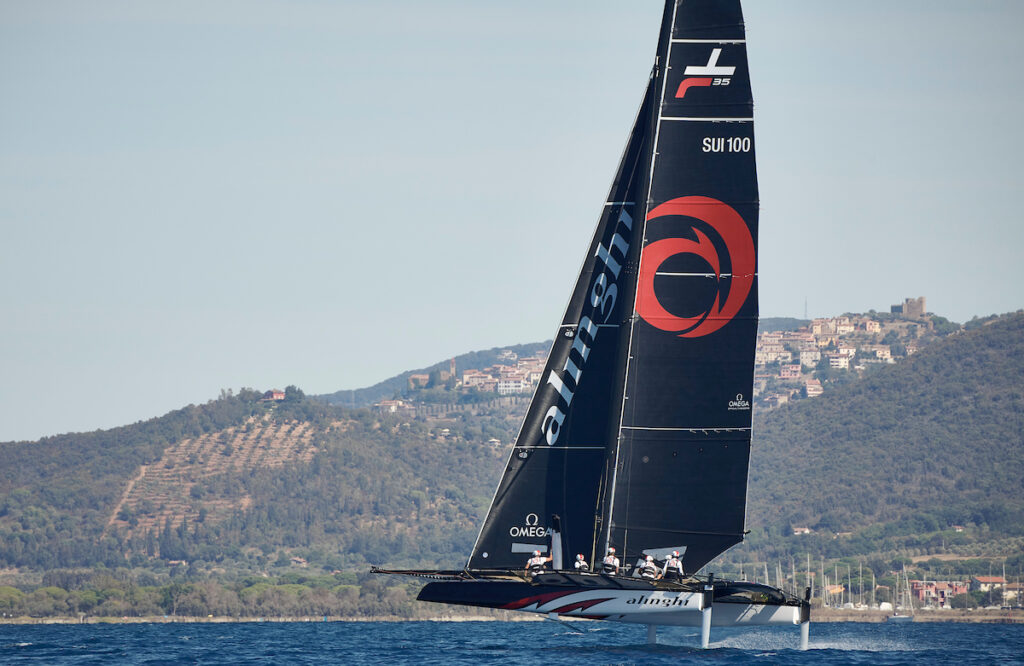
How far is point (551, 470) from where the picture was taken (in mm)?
36312

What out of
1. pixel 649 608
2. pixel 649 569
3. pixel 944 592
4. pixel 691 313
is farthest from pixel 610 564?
pixel 944 592

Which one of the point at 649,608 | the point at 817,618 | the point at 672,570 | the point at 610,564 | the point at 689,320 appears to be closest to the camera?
the point at 649,608

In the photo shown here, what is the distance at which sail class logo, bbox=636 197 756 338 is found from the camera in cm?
3459

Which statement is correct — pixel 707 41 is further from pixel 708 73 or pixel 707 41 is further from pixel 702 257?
pixel 702 257

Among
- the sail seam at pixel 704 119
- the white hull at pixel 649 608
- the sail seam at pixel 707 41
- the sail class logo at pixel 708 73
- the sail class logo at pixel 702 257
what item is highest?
the sail seam at pixel 707 41

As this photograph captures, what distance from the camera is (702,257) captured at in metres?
34.7

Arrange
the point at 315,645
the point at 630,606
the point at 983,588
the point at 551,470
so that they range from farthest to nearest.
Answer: the point at 983,588 → the point at 315,645 → the point at 551,470 → the point at 630,606

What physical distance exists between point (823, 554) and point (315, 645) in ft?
470

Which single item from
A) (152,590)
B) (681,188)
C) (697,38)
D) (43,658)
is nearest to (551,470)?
(681,188)

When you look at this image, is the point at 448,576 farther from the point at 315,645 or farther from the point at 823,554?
the point at 823,554

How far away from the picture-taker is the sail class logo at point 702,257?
3459 cm

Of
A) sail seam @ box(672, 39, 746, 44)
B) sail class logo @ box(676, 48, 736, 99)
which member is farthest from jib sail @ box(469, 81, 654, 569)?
sail seam @ box(672, 39, 746, 44)

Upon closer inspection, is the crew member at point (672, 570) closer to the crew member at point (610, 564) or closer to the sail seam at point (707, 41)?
the crew member at point (610, 564)

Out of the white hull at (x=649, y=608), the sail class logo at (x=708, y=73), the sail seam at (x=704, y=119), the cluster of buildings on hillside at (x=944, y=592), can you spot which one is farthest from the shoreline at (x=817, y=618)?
the sail class logo at (x=708, y=73)
